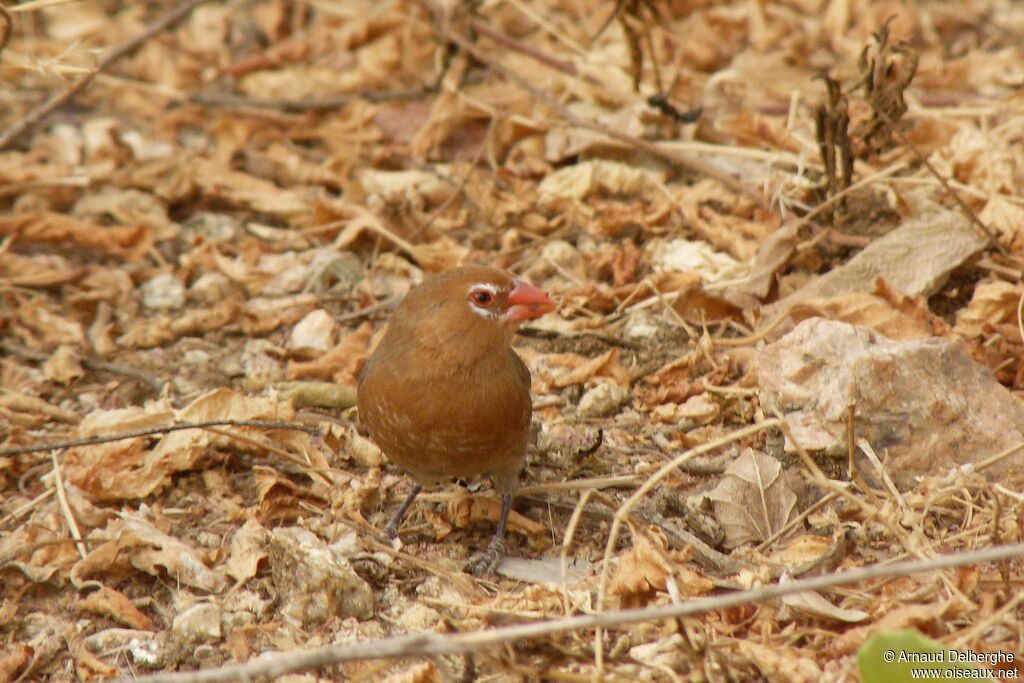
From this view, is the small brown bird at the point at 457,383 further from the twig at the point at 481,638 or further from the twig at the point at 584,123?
the twig at the point at 584,123

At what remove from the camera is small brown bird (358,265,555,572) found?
3.70 metres

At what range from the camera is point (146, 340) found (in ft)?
16.7

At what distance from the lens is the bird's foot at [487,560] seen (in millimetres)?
3751

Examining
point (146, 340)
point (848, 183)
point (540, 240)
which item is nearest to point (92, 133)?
point (146, 340)

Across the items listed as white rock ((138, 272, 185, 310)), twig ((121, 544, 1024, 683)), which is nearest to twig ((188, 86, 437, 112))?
white rock ((138, 272, 185, 310))

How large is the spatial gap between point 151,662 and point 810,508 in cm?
221

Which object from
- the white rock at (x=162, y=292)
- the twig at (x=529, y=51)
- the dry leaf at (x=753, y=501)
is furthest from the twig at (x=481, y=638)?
the twig at (x=529, y=51)

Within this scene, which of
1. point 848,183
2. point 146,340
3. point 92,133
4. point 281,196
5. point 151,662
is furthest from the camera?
point 92,133

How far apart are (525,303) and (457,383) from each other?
0.40 meters

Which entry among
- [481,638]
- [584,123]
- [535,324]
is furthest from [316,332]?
[481,638]

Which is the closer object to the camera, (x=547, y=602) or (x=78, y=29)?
(x=547, y=602)

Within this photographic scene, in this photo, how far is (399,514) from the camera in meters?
4.05

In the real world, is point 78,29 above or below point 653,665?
below

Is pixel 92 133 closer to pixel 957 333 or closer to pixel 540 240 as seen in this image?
pixel 540 240
